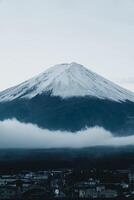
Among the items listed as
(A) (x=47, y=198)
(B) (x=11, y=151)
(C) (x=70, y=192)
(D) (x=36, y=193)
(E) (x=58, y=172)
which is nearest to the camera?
(A) (x=47, y=198)

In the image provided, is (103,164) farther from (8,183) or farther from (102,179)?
(8,183)

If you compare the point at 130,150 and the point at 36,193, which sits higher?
the point at 130,150

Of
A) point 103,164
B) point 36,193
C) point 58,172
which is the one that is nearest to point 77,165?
point 103,164

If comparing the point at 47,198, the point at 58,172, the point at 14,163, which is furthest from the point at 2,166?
the point at 47,198

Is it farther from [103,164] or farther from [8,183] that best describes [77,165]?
[8,183]

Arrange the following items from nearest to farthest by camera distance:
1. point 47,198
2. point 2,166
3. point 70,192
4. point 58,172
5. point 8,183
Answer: point 47,198, point 70,192, point 8,183, point 58,172, point 2,166

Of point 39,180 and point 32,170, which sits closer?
point 39,180
